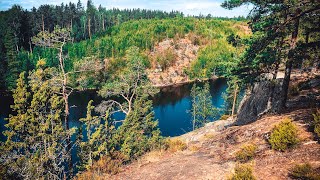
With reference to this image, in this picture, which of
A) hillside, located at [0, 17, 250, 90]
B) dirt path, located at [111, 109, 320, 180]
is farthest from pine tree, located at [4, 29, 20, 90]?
dirt path, located at [111, 109, 320, 180]

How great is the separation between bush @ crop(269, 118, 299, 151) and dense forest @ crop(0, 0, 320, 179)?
13.1ft

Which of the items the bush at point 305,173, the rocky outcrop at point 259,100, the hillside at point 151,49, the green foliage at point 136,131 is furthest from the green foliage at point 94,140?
the hillside at point 151,49

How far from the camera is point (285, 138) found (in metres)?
11.2

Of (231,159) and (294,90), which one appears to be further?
(294,90)

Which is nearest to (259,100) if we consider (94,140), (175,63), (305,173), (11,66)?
(94,140)

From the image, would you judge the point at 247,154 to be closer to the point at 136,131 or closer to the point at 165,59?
the point at 136,131

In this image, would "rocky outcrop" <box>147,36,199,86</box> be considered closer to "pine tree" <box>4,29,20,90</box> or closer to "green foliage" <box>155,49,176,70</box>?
"green foliage" <box>155,49,176,70</box>

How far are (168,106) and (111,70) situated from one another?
131ft

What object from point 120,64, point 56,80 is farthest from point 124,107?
point 120,64

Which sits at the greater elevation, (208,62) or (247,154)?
(247,154)

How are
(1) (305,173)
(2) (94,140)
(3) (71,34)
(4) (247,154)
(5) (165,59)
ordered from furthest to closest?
(5) (165,59)
(3) (71,34)
(2) (94,140)
(4) (247,154)
(1) (305,173)

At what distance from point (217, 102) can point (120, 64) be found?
160 feet

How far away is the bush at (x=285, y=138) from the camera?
11.0m

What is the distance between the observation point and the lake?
58547 millimetres
